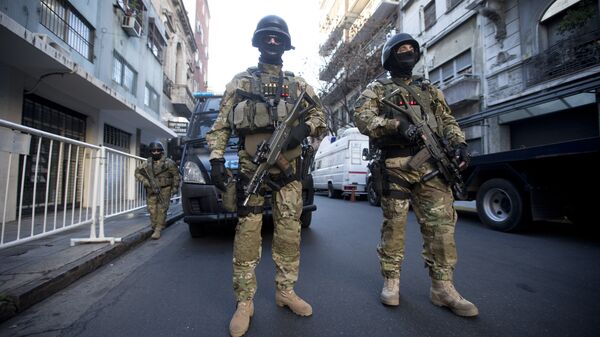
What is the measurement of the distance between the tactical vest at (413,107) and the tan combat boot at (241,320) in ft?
4.98

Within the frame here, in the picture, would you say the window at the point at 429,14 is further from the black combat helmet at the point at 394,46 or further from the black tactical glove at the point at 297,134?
the black tactical glove at the point at 297,134

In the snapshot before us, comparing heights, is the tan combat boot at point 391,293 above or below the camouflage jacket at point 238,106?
below

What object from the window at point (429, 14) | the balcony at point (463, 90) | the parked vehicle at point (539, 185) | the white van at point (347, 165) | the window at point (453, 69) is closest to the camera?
the parked vehicle at point (539, 185)

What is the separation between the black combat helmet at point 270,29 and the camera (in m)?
2.39

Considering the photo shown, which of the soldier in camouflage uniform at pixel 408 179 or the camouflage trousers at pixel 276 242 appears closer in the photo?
the camouflage trousers at pixel 276 242

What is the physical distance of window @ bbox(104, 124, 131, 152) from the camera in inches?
413

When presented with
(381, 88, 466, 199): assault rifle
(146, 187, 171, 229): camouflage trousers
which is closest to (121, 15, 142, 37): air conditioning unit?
(146, 187, 171, 229): camouflage trousers

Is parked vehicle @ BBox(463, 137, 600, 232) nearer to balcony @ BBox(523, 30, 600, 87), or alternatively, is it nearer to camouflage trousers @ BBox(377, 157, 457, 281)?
camouflage trousers @ BBox(377, 157, 457, 281)

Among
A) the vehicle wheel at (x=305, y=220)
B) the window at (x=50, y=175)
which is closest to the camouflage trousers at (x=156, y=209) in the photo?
the window at (x=50, y=175)

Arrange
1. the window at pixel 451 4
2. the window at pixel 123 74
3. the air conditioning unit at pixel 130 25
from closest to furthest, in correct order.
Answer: the window at pixel 123 74
the air conditioning unit at pixel 130 25
the window at pixel 451 4

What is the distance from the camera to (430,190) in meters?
2.30

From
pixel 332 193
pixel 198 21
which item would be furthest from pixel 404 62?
pixel 198 21

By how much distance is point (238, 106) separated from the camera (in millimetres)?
2279

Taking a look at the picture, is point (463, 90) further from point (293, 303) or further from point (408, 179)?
point (293, 303)
